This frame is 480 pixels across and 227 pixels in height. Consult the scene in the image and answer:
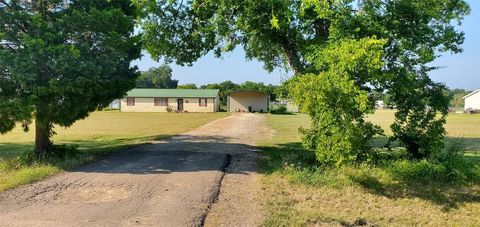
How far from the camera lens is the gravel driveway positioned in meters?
7.15

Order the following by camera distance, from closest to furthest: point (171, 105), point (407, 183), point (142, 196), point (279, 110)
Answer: point (142, 196) < point (407, 183) < point (171, 105) < point (279, 110)

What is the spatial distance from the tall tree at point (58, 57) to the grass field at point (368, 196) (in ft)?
17.9

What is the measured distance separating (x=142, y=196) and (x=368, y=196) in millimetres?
4941

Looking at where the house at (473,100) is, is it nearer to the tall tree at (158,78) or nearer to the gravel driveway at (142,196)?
the tall tree at (158,78)

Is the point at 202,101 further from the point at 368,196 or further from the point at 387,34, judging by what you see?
the point at 368,196

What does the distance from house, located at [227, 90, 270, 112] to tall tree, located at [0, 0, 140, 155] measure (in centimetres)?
5444

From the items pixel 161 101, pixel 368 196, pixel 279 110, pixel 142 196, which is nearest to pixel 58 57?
pixel 142 196

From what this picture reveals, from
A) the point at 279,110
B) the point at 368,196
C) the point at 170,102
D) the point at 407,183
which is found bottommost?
the point at 368,196

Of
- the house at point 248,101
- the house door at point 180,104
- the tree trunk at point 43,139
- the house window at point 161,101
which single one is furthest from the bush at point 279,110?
the tree trunk at point 43,139

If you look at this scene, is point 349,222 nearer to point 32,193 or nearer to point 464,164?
point 464,164

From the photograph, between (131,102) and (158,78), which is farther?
(158,78)

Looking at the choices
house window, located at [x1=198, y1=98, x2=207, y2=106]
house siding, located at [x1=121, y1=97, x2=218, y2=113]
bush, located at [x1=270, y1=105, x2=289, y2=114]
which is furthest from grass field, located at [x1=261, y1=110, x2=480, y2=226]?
bush, located at [x1=270, y1=105, x2=289, y2=114]

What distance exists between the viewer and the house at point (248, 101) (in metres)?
67.4

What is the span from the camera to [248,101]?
223 ft
